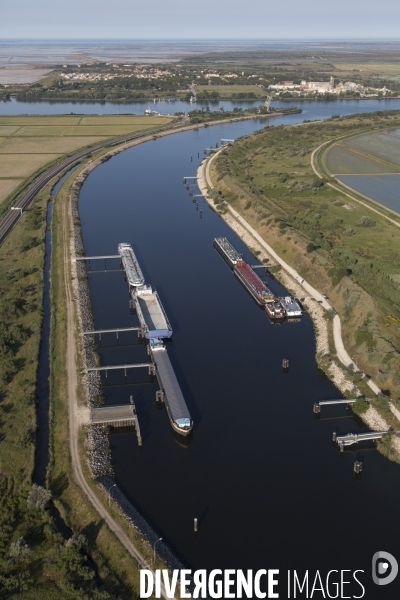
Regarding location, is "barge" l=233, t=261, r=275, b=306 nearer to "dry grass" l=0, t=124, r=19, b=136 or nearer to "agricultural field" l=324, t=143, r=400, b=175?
"agricultural field" l=324, t=143, r=400, b=175

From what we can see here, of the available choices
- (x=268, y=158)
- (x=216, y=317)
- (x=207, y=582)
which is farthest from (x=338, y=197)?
(x=207, y=582)

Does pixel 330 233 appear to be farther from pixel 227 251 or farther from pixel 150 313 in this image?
pixel 150 313

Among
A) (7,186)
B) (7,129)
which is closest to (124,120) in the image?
(7,129)

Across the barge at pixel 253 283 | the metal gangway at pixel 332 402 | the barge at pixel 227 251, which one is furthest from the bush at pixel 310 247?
the metal gangway at pixel 332 402

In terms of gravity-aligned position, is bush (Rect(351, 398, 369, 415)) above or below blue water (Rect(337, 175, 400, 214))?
below

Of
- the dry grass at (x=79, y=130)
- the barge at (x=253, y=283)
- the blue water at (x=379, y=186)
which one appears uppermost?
the dry grass at (x=79, y=130)

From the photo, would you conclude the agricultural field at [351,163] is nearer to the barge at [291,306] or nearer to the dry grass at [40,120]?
the barge at [291,306]

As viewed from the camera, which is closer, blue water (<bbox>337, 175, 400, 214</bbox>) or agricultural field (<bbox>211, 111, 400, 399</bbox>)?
agricultural field (<bbox>211, 111, 400, 399</bbox>)

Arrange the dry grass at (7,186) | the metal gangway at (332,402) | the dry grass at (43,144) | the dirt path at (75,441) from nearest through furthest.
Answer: the dirt path at (75,441) → the metal gangway at (332,402) → the dry grass at (7,186) → the dry grass at (43,144)

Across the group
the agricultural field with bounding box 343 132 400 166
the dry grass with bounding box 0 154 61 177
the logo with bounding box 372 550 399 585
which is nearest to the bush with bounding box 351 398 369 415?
the logo with bounding box 372 550 399 585
